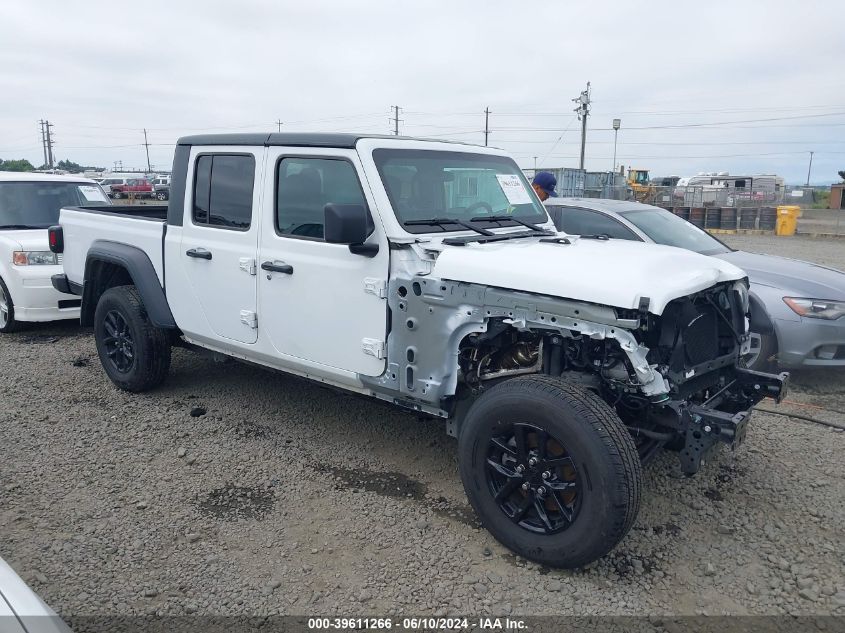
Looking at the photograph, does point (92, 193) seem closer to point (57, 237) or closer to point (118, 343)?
point (57, 237)

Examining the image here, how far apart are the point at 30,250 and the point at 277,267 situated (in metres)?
4.54

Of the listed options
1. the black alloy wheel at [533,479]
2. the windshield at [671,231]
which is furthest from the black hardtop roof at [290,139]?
the windshield at [671,231]

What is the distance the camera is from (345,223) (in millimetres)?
3539

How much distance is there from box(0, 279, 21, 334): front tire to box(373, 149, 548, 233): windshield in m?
5.52

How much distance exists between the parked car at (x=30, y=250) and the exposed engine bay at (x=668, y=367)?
204 inches

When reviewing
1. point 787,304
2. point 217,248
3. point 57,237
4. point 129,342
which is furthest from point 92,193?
point 787,304

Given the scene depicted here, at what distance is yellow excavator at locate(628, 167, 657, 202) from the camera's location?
30172mm

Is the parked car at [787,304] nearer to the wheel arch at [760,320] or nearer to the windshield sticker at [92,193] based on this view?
the wheel arch at [760,320]

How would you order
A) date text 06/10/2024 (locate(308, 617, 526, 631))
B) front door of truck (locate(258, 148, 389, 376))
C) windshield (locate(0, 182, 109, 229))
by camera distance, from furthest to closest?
windshield (locate(0, 182, 109, 229)) → front door of truck (locate(258, 148, 389, 376)) → date text 06/10/2024 (locate(308, 617, 526, 631))

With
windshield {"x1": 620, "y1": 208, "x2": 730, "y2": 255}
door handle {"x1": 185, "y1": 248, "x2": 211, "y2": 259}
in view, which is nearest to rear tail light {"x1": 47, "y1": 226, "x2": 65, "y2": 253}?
door handle {"x1": 185, "y1": 248, "x2": 211, "y2": 259}

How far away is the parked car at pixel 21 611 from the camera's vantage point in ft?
6.31

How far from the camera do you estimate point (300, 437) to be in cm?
487

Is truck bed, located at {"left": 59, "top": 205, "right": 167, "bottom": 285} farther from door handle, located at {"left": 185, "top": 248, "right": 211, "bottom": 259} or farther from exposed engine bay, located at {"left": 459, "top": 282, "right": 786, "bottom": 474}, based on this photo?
exposed engine bay, located at {"left": 459, "top": 282, "right": 786, "bottom": 474}

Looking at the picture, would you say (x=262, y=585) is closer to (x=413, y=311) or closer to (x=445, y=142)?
(x=413, y=311)
